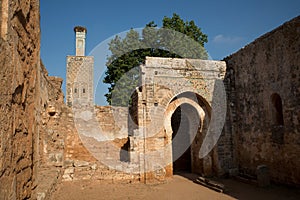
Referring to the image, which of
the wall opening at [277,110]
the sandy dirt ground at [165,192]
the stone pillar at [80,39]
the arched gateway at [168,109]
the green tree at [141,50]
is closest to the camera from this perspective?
the sandy dirt ground at [165,192]

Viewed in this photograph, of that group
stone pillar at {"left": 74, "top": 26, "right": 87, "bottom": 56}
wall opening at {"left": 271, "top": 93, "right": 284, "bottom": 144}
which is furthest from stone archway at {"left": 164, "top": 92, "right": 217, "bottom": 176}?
stone pillar at {"left": 74, "top": 26, "right": 87, "bottom": 56}

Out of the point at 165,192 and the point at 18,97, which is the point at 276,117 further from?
the point at 18,97

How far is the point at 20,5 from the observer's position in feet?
5.38

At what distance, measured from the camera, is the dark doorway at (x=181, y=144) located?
12.8 m

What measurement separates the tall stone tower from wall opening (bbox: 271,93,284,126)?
14.7 meters

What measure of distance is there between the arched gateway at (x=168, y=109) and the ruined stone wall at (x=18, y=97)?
7.43 metres

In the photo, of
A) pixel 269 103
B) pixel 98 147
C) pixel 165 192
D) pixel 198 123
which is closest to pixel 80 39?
pixel 98 147

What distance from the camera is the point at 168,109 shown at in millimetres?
10234

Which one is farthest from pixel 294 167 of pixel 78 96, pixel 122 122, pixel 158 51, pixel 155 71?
pixel 78 96

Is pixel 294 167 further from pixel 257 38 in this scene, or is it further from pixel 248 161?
pixel 257 38

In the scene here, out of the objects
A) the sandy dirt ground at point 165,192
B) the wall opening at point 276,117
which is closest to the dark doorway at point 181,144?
the sandy dirt ground at point 165,192

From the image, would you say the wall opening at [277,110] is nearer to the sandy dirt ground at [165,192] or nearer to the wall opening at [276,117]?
the wall opening at [276,117]

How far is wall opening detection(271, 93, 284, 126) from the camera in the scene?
8.66 m

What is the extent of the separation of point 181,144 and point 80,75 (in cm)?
1146
